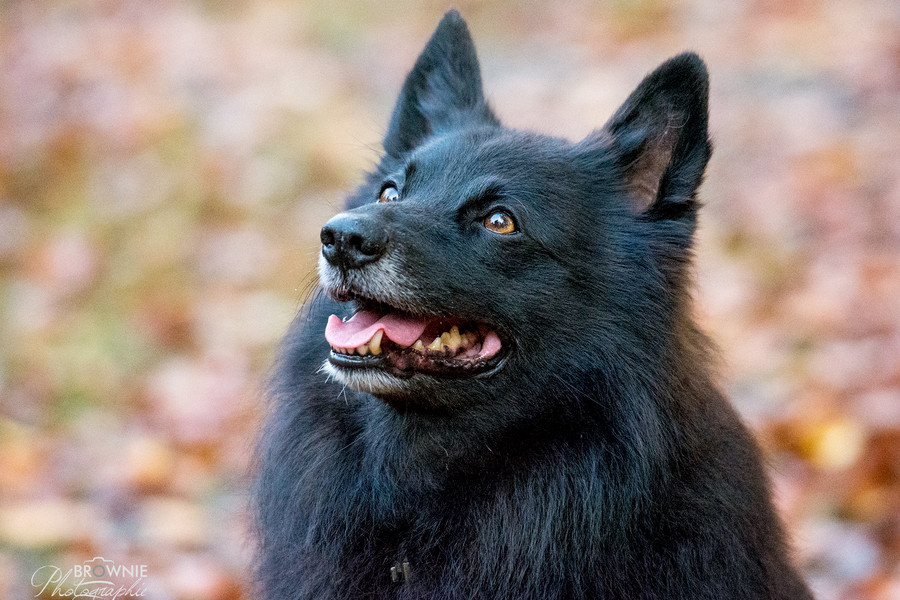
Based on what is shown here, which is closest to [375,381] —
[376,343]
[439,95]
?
[376,343]

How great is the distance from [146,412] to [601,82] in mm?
8190

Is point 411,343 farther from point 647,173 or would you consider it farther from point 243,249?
point 243,249

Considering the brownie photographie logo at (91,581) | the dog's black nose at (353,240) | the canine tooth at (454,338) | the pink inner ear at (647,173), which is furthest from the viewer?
the brownie photographie logo at (91,581)

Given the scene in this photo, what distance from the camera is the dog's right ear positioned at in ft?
12.9

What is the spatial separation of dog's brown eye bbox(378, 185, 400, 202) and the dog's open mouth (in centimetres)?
55

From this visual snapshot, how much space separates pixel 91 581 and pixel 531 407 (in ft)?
7.53

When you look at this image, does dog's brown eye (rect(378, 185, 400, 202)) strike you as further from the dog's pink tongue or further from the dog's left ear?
the dog's left ear

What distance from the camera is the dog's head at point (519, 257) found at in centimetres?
300

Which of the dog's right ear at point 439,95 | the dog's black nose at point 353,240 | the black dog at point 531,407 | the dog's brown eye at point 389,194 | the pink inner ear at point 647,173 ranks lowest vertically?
the black dog at point 531,407

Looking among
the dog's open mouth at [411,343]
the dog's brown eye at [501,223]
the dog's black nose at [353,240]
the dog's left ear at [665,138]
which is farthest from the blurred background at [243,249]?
the dog's left ear at [665,138]

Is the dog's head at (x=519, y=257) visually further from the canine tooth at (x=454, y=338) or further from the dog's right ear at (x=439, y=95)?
the dog's right ear at (x=439, y=95)

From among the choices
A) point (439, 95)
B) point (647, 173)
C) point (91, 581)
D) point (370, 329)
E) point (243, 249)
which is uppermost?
point (243, 249)

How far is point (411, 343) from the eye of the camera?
3055 mm

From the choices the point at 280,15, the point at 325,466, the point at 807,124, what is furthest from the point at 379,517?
the point at 280,15
